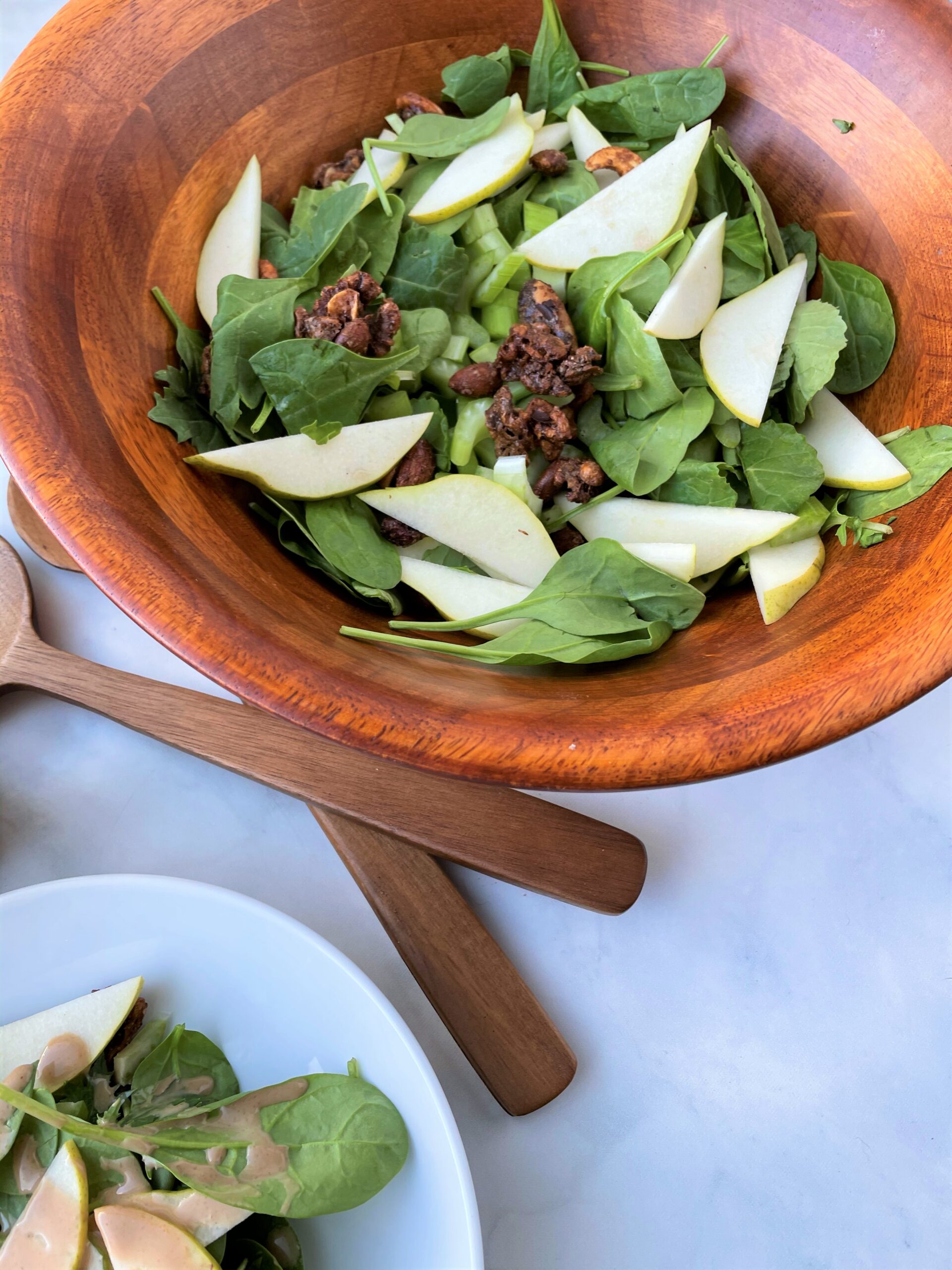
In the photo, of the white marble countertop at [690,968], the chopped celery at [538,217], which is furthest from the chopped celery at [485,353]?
the white marble countertop at [690,968]

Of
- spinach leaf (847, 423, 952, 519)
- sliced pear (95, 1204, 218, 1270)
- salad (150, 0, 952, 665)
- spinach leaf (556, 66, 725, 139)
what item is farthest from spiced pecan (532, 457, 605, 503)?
sliced pear (95, 1204, 218, 1270)

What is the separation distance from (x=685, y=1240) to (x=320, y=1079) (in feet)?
1.32

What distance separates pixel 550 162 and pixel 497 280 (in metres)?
0.13

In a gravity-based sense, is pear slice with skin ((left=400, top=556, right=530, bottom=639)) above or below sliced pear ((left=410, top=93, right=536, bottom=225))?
below

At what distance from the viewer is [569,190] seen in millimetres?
861

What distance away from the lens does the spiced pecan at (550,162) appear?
2.82ft

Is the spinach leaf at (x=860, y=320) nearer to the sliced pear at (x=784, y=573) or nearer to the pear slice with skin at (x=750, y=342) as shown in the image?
the pear slice with skin at (x=750, y=342)

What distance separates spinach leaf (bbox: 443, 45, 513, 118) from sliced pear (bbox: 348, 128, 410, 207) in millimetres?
78

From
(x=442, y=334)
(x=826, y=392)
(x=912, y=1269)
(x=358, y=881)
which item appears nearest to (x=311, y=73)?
(x=442, y=334)

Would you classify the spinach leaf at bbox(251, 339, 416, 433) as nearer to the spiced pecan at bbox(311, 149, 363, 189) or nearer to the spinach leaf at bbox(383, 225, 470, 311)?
the spinach leaf at bbox(383, 225, 470, 311)

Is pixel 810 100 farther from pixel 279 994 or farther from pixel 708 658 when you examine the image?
pixel 279 994

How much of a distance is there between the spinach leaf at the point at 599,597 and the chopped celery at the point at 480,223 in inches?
13.2

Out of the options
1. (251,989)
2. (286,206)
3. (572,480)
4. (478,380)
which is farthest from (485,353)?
(251,989)

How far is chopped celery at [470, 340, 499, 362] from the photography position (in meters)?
0.84
